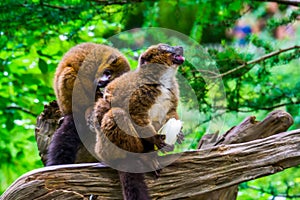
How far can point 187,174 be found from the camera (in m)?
2.37

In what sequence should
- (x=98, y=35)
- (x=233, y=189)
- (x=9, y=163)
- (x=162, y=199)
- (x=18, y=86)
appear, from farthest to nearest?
(x=98, y=35) → (x=9, y=163) → (x=18, y=86) → (x=233, y=189) → (x=162, y=199)

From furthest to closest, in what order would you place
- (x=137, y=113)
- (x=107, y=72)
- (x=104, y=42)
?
(x=104, y=42) < (x=107, y=72) < (x=137, y=113)

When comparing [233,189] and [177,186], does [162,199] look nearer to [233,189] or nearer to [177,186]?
[177,186]

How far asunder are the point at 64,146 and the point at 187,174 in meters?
0.62

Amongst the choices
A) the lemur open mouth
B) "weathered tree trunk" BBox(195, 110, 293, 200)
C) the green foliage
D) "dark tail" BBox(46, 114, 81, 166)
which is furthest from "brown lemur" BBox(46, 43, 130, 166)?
"weathered tree trunk" BBox(195, 110, 293, 200)

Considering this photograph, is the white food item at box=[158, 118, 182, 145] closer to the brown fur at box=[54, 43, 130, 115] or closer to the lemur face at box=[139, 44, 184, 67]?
the lemur face at box=[139, 44, 184, 67]

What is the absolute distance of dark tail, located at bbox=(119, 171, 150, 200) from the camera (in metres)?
2.15

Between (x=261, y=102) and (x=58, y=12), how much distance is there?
1481 millimetres

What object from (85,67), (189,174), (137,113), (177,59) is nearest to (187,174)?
(189,174)

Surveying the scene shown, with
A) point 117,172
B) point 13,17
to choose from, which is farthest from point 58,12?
point 117,172

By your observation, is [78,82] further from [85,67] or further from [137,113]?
[137,113]

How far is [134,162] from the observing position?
2201mm

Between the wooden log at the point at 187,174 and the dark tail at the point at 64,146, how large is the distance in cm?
22

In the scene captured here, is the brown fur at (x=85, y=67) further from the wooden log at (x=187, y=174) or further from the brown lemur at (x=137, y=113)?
the wooden log at (x=187, y=174)
